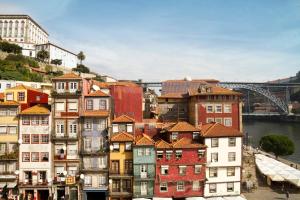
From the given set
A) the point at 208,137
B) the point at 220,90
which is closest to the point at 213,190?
the point at 208,137

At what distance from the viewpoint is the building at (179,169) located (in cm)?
4341

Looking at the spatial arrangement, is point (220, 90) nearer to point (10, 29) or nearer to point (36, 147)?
point (36, 147)

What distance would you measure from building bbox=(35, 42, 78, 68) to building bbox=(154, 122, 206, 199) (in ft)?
396

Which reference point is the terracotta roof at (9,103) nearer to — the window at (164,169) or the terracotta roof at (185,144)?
the window at (164,169)

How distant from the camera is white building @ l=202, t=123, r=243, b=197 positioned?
1751 inches

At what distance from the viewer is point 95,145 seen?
44.3m

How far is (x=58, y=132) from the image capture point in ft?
146

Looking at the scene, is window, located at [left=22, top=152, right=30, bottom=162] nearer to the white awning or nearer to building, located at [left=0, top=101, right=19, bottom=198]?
building, located at [left=0, top=101, right=19, bottom=198]

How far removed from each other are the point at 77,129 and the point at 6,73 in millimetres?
63318

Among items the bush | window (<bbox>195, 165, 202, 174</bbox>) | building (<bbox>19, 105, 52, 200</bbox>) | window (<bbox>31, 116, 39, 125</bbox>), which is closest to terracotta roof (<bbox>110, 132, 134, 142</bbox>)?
building (<bbox>19, 105, 52, 200</bbox>)

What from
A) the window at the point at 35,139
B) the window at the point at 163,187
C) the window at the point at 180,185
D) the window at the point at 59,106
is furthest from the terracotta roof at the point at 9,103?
the window at the point at 180,185

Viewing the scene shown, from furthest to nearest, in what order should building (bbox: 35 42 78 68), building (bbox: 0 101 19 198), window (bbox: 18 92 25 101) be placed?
building (bbox: 35 42 78 68), window (bbox: 18 92 25 101), building (bbox: 0 101 19 198)

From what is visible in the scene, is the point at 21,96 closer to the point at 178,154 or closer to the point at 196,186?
the point at 178,154

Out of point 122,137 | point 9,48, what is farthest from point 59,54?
point 122,137
